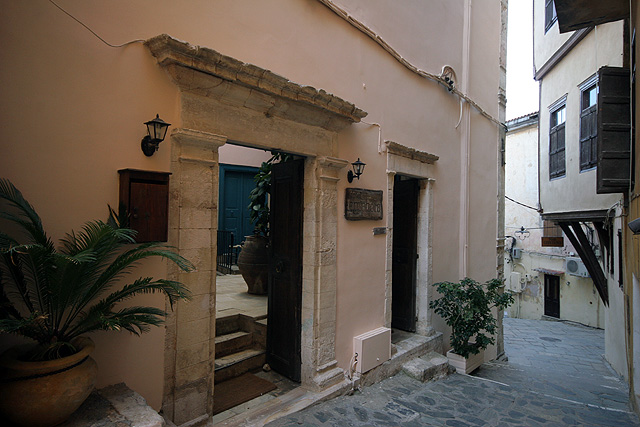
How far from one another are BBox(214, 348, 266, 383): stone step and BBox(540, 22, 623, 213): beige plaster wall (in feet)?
22.6

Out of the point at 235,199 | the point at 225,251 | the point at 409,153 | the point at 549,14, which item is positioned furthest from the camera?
the point at 549,14

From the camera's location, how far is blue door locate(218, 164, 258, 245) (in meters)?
8.86

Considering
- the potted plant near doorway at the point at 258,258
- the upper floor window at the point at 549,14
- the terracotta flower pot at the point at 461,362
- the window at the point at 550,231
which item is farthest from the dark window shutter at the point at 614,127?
the window at the point at 550,231

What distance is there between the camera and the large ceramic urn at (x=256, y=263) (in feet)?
19.5

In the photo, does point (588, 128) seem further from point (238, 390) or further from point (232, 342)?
point (238, 390)

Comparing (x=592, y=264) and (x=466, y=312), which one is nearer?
(x=466, y=312)

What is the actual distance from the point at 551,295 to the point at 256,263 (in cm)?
1395

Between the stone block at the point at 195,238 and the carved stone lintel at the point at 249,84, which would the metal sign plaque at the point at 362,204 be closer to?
the carved stone lintel at the point at 249,84

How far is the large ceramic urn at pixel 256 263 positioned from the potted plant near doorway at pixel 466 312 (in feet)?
8.79

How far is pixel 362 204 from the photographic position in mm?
4488

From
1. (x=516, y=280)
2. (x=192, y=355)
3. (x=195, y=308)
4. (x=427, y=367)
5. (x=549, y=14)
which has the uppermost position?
(x=549, y=14)

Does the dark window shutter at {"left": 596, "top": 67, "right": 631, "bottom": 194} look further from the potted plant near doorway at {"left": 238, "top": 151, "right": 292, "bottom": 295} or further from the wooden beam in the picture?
the potted plant near doorway at {"left": 238, "top": 151, "right": 292, "bottom": 295}

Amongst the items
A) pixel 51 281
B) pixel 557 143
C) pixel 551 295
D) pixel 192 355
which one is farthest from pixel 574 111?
pixel 51 281

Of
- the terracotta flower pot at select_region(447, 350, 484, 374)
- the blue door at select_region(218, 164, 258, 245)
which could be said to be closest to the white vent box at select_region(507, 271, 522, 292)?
the terracotta flower pot at select_region(447, 350, 484, 374)
